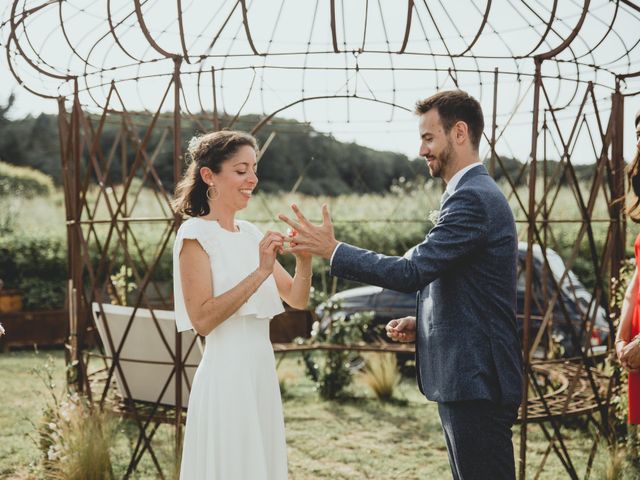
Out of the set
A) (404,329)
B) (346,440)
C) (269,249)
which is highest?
(269,249)

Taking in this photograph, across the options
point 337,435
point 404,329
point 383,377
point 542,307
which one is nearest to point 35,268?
point 383,377

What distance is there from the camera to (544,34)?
3977 millimetres

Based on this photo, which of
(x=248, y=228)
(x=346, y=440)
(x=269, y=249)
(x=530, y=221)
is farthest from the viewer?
(x=346, y=440)

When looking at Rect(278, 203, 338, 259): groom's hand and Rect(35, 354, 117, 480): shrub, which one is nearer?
Rect(278, 203, 338, 259): groom's hand

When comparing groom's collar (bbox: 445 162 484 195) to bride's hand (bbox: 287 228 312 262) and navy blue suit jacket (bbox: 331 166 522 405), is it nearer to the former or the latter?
navy blue suit jacket (bbox: 331 166 522 405)

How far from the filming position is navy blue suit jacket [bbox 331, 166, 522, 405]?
238 cm

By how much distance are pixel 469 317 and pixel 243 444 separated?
99cm

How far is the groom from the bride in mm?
404

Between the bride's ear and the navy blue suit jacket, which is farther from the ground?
the bride's ear

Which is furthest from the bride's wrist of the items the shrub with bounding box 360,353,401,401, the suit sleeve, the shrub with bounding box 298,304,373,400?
the shrub with bounding box 360,353,401,401

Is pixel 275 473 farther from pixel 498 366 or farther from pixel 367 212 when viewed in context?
pixel 367 212

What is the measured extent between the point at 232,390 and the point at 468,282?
3.22 feet

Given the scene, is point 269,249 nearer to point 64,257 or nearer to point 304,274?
point 304,274

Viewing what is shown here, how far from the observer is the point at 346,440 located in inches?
233
